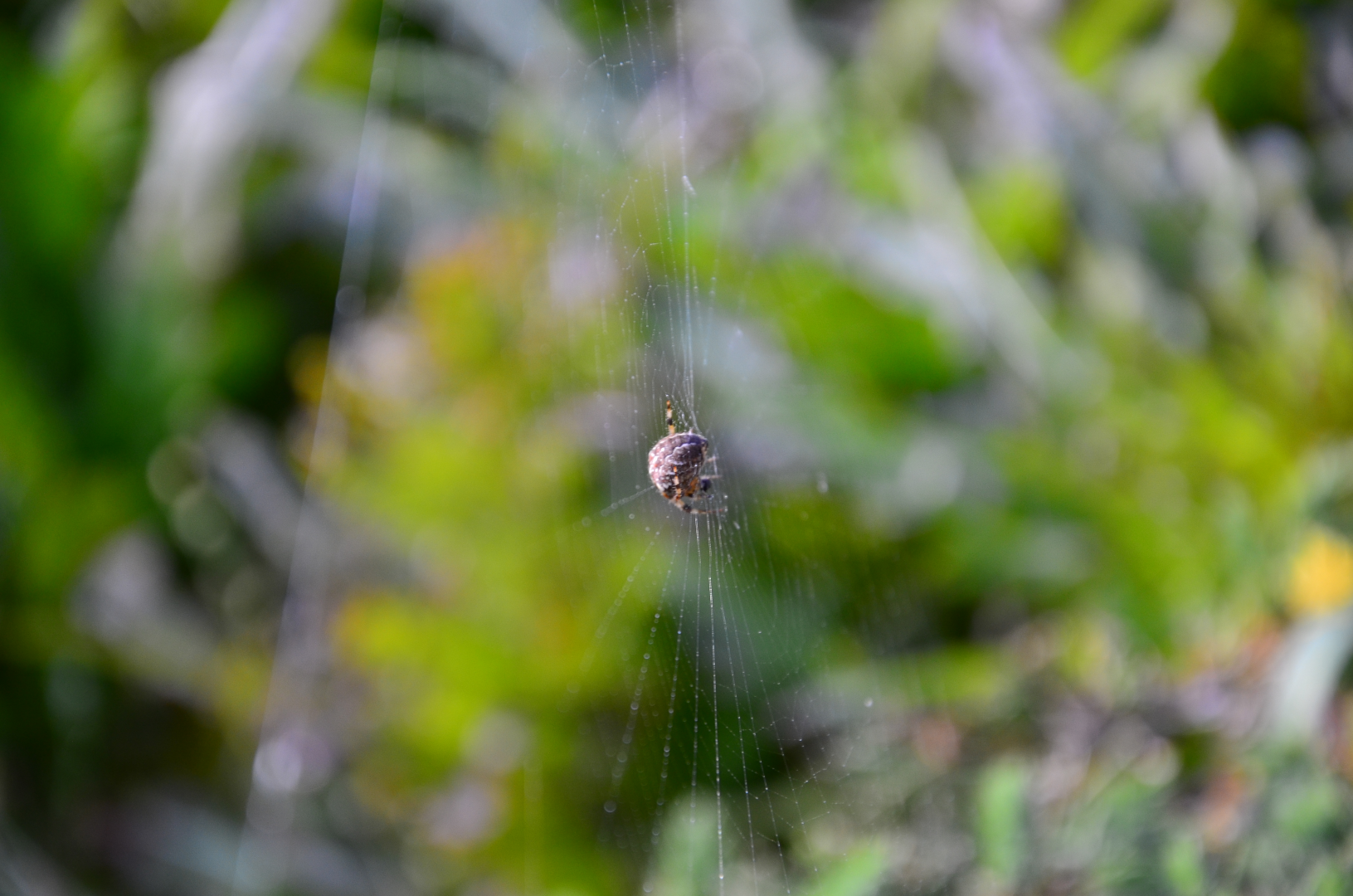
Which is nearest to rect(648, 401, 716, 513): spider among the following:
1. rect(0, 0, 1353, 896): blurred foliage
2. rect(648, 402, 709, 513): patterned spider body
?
rect(648, 402, 709, 513): patterned spider body

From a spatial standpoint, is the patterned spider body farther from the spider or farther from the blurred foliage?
the blurred foliage

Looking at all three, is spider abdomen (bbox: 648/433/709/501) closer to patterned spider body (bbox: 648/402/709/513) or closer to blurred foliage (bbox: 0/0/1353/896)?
patterned spider body (bbox: 648/402/709/513)

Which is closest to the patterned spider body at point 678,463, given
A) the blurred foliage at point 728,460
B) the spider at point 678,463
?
the spider at point 678,463

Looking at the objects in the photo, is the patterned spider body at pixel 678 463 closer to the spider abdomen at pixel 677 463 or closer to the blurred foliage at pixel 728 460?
the spider abdomen at pixel 677 463

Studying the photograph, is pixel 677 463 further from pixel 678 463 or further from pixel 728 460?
pixel 728 460

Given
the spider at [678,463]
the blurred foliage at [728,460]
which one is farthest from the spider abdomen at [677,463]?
the blurred foliage at [728,460]

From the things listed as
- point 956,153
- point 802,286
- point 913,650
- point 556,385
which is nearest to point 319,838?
point 556,385
